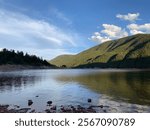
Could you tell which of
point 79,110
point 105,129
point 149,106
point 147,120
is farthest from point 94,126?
point 149,106

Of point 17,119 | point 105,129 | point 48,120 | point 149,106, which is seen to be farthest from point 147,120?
point 149,106

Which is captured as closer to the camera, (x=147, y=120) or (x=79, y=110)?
(x=147, y=120)

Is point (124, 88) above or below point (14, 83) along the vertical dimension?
below

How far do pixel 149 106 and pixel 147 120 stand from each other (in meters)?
17.8

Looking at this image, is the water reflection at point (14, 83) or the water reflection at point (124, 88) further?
the water reflection at point (14, 83)

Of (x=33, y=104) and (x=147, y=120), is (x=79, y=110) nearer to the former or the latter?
(x=33, y=104)

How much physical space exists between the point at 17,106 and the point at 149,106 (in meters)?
17.2

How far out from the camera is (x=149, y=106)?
37.1m

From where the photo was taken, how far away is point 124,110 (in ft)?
114

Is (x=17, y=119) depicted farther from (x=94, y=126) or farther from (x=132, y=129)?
(x=132, y=129)

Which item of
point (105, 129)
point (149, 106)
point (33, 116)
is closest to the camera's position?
point (105, 129)

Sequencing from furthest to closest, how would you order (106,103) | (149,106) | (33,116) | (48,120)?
1. (106,103)
2. (149,106)
3. (33,116)
4. (48,120)

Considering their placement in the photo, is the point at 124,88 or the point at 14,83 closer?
the point at 124,88

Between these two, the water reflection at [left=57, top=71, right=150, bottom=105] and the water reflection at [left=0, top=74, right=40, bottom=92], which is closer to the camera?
the water reflection at [left=57, top=71, right=150, bottom=105]
